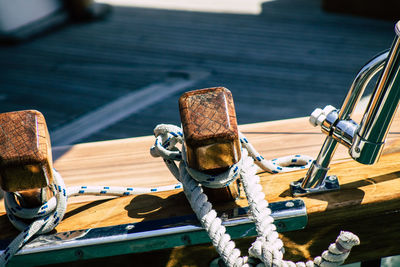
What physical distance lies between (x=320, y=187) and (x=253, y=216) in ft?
0.58

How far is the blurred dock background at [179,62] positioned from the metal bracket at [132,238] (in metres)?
1.78

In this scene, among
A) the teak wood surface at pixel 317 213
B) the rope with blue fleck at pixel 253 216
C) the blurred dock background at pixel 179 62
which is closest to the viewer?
the rope with blue fleck at pixel 253 216

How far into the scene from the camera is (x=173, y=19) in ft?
14.0

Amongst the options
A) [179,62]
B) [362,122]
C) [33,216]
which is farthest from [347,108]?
[179,62]

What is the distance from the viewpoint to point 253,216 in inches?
26.4

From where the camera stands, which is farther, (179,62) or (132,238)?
(179,62)

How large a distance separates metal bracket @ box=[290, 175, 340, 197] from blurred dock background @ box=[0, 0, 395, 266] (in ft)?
5.92

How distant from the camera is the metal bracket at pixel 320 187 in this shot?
2.59ft

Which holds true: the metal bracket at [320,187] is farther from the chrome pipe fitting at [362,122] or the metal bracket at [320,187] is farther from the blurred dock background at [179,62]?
the blurred dock background at [179,62]

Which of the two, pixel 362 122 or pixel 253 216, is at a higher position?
pixel 362 122

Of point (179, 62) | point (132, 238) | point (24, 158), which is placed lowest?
point (179, 62)

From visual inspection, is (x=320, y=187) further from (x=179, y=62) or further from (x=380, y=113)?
(x=179, y=62)

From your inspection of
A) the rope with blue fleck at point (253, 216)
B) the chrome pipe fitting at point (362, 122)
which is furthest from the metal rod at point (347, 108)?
the rope with blue fleck at point (253, 216)

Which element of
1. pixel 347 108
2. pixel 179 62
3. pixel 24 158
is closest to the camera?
pixel 24 158
